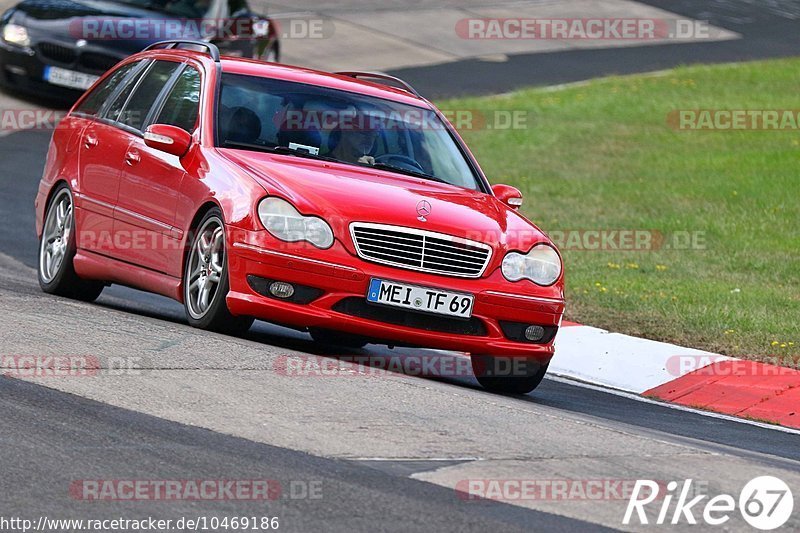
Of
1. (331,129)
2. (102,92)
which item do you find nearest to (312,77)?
(331,129)

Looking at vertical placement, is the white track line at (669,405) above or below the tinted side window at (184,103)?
below

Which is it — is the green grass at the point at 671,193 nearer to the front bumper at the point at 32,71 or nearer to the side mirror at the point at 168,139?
the side mirror at the point at 168,139

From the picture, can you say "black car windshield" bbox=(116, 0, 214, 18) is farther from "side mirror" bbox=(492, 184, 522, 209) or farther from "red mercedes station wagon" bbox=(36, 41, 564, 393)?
"side mirror" bbox=(492, 184, 522, 209)

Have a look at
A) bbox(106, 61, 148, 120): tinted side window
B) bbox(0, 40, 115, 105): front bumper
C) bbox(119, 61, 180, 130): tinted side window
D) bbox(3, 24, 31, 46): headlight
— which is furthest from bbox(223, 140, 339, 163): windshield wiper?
bbox(3, 24, 31, 46): headlight

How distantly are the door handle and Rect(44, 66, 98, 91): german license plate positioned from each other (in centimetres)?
822

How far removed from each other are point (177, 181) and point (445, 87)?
576 inches

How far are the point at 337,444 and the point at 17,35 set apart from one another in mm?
12521

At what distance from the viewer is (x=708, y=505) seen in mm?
5734

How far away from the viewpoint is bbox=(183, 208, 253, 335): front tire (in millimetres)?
8383

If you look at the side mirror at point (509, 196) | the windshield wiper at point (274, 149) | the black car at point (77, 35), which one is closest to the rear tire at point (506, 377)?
the side mirror at point (509, 196)

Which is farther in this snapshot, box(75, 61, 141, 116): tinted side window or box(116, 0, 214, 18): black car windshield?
box(116, 0, 214, 18): black car windshield

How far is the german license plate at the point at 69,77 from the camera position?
1755 cm

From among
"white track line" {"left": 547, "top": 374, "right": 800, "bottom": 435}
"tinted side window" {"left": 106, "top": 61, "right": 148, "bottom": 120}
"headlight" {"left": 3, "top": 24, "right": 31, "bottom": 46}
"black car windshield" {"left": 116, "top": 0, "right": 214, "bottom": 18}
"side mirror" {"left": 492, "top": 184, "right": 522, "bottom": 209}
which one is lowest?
"white track line" {"left": 547, "top": 374, "right": 800, "bottom": 435}

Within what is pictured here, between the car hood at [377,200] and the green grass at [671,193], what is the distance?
269 centimetres
